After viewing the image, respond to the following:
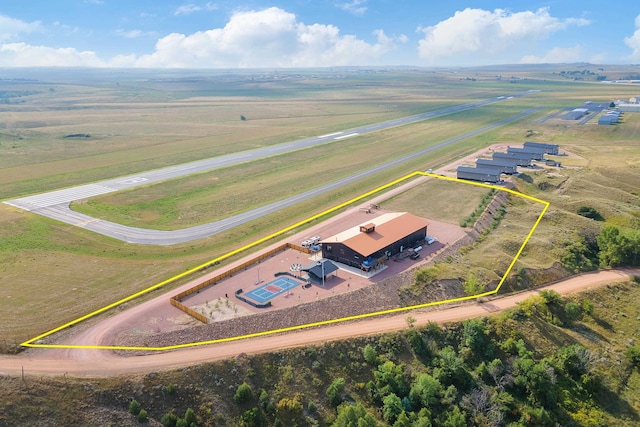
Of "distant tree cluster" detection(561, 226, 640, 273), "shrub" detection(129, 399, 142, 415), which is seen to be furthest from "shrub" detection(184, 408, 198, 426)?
"distant tree cluster" detection(561, 226, 640, 273)

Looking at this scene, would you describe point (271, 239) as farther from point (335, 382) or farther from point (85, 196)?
point (85, 196)

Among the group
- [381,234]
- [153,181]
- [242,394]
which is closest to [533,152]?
[381,234]

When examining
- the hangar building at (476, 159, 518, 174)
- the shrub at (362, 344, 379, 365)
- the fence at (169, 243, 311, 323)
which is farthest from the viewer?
the hangar building at (476, 159, 518, 174)

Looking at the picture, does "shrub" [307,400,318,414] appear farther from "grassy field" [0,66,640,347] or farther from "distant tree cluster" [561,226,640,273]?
"distant tree cluster" [561,226,640,273]

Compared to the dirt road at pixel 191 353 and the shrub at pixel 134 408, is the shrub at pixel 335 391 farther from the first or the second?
the shrub at pixel 134 408

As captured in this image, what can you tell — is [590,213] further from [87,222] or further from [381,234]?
[87,222]

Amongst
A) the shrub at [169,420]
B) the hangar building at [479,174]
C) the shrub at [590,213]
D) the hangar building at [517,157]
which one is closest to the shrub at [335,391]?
the shrub at [169,420]
